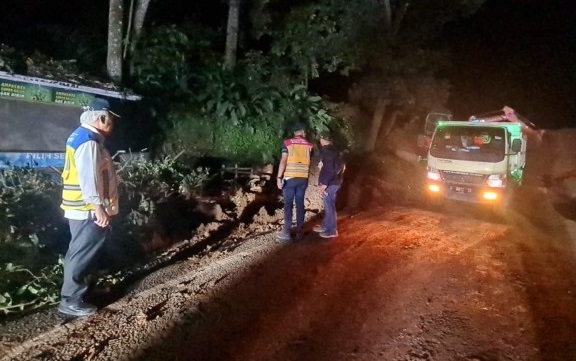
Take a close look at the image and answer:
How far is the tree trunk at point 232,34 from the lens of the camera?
15.3 m

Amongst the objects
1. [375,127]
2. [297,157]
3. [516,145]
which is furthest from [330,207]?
[375,127]

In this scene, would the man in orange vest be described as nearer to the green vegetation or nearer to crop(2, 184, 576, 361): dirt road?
crop(2, 184, 576, 361): dirt road

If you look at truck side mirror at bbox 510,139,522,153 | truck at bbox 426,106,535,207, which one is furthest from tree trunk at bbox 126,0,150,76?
truck side mirror at bbox 510,139,522,153

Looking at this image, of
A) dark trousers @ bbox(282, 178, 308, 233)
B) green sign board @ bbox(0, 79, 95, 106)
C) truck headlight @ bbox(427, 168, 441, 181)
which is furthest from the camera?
truck headlight @ bbox(427, 168, 441, 181)

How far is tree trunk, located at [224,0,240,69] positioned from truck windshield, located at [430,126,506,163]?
6.96 m

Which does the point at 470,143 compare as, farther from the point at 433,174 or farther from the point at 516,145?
the point at 433,174

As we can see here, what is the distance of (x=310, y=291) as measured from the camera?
6.11 metres

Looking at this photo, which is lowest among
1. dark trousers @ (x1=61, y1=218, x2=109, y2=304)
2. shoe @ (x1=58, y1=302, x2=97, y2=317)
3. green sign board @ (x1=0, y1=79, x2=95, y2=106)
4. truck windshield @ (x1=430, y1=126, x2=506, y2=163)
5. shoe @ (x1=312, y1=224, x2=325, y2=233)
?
shoe @ (x1=58, y1=302, x2=97, y2=317)

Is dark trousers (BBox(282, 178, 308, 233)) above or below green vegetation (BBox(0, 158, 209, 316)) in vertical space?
above

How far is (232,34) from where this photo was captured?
Answer: 1553 cm

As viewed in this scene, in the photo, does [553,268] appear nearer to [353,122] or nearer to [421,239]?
[421,239]

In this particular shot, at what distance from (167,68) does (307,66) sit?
16.4ft

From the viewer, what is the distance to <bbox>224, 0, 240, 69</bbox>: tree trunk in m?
15.3

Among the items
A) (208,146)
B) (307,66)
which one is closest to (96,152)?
(208,146)
